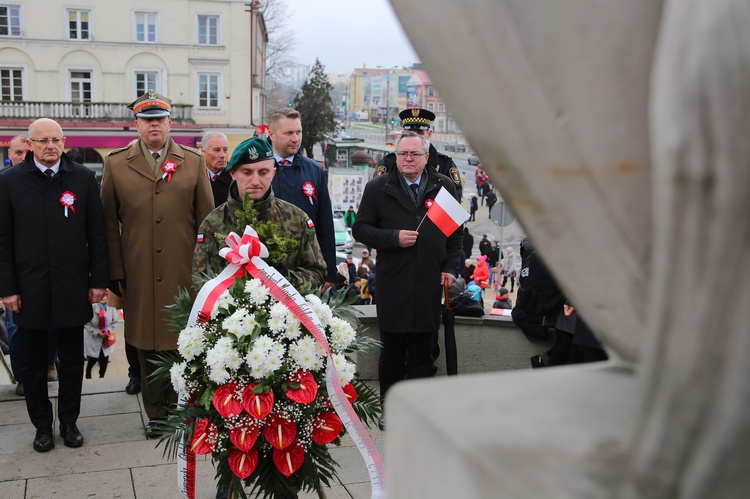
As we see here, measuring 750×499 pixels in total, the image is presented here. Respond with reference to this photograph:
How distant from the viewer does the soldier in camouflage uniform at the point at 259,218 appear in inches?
176

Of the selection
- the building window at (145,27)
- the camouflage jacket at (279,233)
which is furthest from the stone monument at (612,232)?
the building window at (145,27)

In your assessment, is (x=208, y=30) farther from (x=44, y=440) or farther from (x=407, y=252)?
(x=44, y=440)

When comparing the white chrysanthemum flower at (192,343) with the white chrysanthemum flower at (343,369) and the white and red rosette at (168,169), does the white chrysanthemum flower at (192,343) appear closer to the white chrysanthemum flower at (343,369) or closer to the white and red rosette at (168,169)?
the white chrysanthemum flower at (343,369)

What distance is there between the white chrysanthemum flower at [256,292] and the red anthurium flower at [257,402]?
0.37 metres

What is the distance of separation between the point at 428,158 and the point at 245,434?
3338mm

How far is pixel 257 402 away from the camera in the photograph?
3.54m

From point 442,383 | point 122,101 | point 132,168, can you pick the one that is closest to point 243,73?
point 122,101

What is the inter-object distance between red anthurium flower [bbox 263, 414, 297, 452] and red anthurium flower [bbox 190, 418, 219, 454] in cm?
23

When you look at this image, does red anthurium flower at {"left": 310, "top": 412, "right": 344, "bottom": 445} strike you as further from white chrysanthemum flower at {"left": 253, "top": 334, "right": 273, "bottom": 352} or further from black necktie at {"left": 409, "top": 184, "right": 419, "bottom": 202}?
black necktie at {"left": 409, "top": 184, "right": 419, "bottom": 202}

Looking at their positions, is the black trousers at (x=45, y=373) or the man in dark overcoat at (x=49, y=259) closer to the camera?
the man in dark overcoat at (x=49, y=259)

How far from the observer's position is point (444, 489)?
1.20 metres

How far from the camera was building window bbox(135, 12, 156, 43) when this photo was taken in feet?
130

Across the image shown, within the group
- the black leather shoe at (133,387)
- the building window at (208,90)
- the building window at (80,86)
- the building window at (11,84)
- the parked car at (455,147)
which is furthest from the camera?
the parked car at (455,147)

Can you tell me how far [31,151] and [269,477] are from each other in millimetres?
2867
